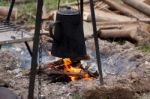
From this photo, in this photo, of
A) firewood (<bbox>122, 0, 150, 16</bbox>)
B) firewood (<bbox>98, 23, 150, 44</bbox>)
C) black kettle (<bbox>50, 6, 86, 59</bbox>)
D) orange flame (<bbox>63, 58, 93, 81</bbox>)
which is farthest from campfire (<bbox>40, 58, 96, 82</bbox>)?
firewood (<bbox>122, 0, 150, 16</bbox>)

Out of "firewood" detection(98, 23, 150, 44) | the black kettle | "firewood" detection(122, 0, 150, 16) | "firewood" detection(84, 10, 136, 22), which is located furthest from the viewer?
"firewood" detection(122, 0, 150, 16)

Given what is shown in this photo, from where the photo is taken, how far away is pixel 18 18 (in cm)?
834

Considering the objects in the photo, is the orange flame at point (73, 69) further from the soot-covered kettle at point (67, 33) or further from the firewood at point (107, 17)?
the firewood at point (107, 17)

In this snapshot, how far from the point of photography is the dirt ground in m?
4.79

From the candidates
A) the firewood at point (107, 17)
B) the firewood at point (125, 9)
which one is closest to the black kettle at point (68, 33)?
the firewood at point (107, 17)

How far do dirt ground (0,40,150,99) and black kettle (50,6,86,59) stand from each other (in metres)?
0.39

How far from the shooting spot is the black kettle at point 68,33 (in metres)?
5.01

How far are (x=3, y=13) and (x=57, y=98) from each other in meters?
3.72

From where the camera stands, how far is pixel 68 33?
16.5 feet

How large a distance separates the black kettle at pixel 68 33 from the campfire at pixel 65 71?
377 millimetres

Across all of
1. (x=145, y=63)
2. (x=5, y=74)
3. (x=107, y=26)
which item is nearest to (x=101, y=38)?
(x=107, y=26)

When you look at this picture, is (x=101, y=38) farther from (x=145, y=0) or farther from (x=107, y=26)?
(x=145, y=0)

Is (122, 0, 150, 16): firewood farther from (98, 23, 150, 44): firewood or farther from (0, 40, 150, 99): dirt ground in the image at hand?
(0, 40, 150, 99): dirt ground

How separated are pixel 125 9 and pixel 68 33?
12.5 ft
